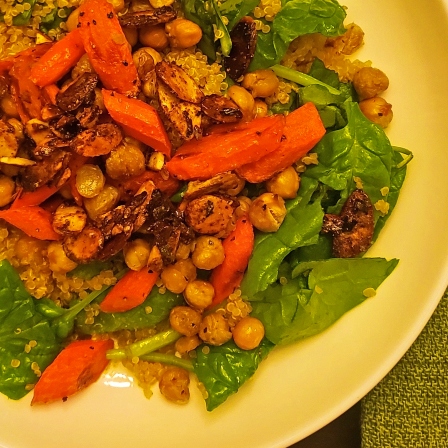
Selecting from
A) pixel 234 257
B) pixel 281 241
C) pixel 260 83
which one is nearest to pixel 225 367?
pixel 234 257

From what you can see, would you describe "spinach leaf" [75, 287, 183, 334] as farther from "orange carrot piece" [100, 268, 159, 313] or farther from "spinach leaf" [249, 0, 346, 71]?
"spinach leaf" [249, 0, 346, 71]

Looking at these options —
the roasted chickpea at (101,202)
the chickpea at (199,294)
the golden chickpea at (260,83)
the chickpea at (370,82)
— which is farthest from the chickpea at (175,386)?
the chickpea at (370,82)

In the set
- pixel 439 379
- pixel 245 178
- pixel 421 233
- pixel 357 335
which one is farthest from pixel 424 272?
pixel 245 178

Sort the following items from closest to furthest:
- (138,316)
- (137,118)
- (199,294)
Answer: (137,118) < (199,294) < (138,316)

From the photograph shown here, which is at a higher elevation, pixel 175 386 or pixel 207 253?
pixel 207 253

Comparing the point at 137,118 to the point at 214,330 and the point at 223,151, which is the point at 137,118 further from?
the point at 214,330

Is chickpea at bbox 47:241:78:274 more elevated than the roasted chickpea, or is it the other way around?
the roasted chickpea

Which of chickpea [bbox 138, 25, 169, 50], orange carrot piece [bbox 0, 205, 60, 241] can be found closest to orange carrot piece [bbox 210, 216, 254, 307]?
orange carrot piece [bbox 0, 205, 60, 241]
